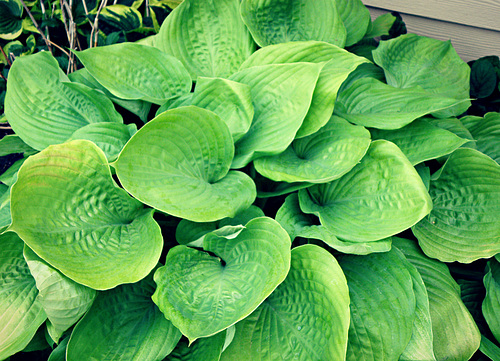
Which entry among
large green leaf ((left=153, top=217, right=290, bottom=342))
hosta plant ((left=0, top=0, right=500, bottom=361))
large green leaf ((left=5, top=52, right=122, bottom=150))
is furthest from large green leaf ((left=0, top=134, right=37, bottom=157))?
large green leaf ((left=153, top=217, right=290, bottom=342))

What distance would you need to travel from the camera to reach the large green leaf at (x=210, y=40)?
101 centimetres

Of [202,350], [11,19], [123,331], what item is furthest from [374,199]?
[11,19]

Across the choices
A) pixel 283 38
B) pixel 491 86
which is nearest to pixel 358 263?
pixel 283 38

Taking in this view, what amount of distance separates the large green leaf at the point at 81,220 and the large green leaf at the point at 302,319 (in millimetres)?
→ 269

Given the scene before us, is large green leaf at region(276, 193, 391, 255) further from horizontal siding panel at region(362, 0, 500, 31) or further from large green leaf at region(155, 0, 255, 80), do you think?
horizontal siding panel at region(362, 0, 500, 31)

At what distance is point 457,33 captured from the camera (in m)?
1.61

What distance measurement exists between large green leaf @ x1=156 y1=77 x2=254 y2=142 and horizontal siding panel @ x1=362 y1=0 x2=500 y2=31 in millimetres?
1124

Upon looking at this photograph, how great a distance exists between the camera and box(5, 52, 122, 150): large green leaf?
35.6 inches

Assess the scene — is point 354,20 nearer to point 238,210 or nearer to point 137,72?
point 137,72

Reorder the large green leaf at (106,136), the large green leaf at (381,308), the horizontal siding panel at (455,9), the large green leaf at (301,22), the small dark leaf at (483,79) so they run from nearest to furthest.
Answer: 1. the large green leaf at (381,308)
2. the large green leaf at (106,136)
3. the large green leaf at (301,22)
4. the small dark leaf at (483,79)
5. the horizontal siding panel at (455,9)

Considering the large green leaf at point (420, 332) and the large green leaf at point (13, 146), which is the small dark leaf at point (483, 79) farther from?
the large green leaf at point (13, 146)

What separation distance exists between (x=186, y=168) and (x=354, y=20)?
91 cm

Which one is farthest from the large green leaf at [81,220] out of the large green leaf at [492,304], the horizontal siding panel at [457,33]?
the horizontal siding panel at [457,33]

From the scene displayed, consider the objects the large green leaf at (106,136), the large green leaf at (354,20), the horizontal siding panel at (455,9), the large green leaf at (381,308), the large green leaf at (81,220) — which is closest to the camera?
the large green leaf at (81,220)
